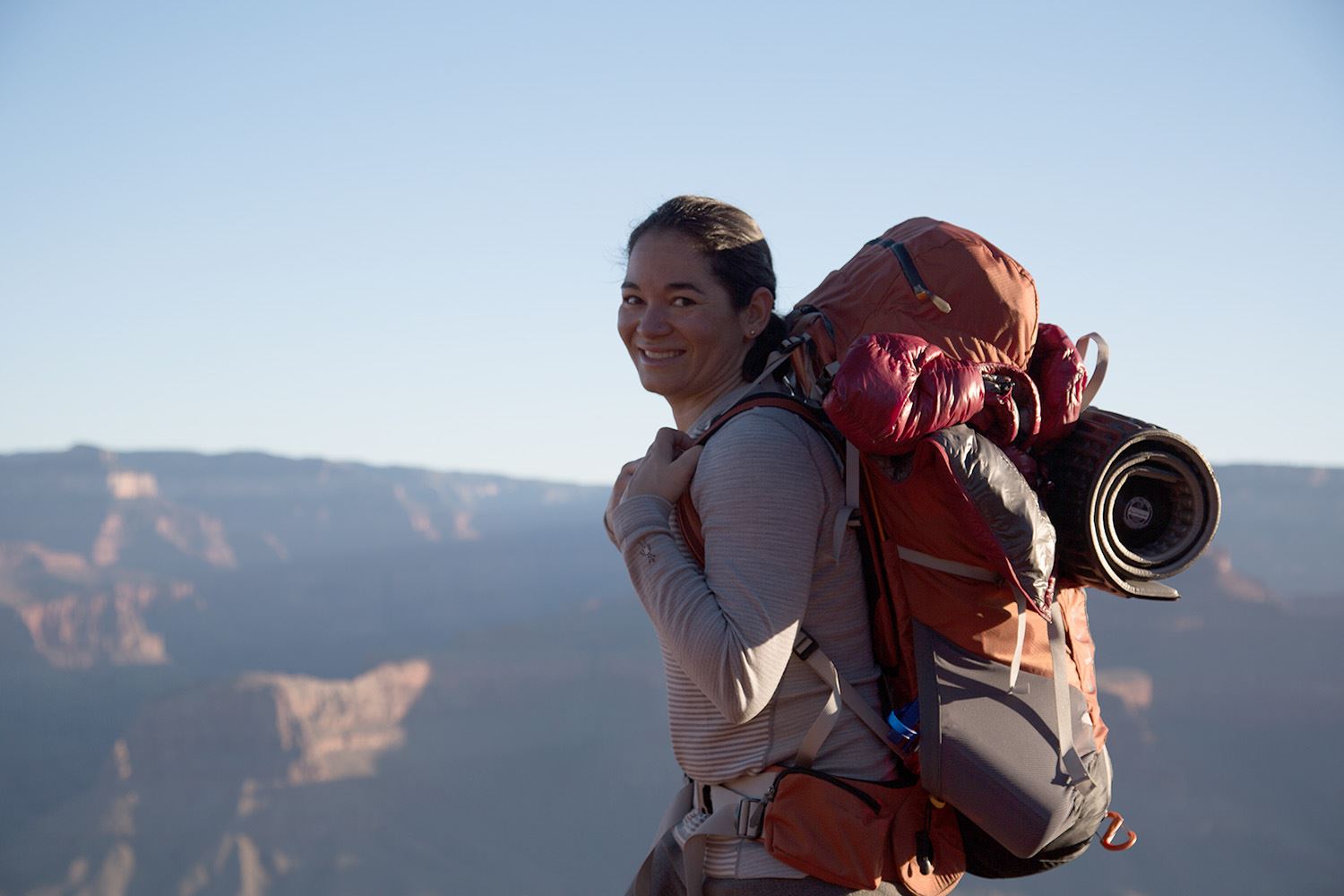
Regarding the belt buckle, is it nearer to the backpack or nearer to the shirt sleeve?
the backpack

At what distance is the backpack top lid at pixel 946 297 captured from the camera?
71.7 inches

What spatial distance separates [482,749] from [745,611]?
72.9m

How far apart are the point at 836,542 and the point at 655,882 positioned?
23.1 inches

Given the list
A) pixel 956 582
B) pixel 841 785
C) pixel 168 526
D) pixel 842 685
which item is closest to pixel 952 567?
pixel 956 582

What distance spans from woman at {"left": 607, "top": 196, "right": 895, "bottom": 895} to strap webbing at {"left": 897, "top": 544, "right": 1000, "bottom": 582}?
109 mm

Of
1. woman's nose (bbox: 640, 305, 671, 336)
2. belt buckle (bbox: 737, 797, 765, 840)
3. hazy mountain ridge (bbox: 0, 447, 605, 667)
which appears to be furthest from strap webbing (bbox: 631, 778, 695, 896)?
hazy mountain ridge (bbox: 0, 447, 605, 667)

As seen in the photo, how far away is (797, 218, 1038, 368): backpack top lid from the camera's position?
182 centimetres

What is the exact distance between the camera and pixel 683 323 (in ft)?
6.64

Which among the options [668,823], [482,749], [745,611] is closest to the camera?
[745,611]

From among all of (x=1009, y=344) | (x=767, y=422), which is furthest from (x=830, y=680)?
(x=1009, y=344)

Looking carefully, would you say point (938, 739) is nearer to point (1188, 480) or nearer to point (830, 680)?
point (830, 680)

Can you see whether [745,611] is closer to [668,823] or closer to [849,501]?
[849,501]

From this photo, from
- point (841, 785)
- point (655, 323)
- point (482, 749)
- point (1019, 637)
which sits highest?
point (655, 323)

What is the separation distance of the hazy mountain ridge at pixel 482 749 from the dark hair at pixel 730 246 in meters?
59.1
